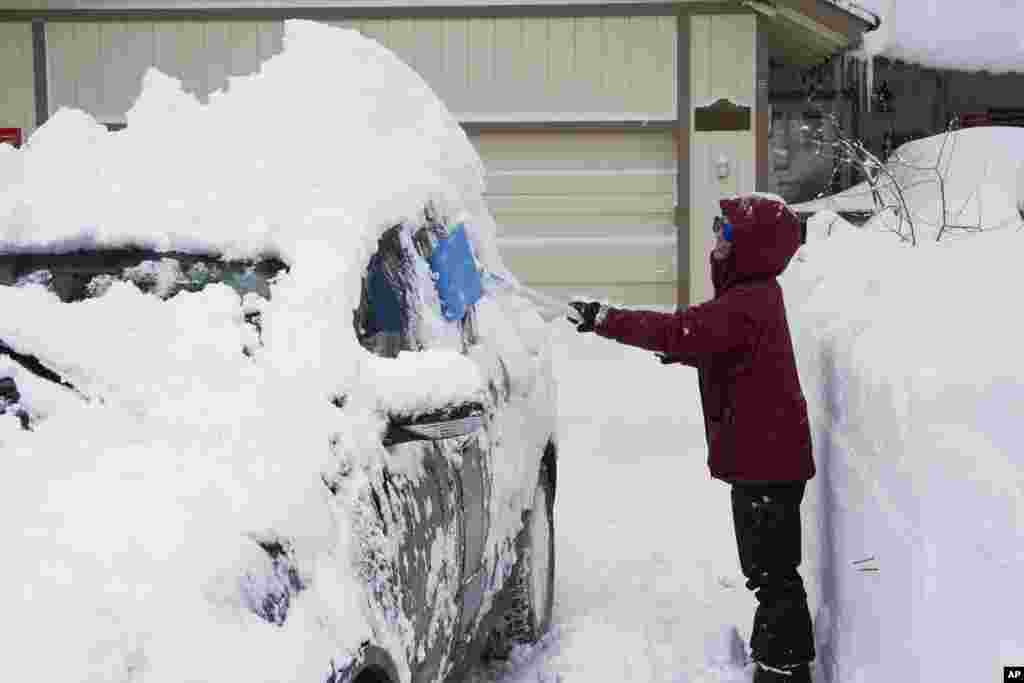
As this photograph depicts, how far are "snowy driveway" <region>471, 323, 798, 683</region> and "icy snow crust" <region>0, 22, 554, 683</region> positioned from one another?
0.94m

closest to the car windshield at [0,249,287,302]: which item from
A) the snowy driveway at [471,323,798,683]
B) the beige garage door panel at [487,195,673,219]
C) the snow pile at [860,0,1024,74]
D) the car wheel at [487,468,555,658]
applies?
the car wheel at [487,468,555,658]

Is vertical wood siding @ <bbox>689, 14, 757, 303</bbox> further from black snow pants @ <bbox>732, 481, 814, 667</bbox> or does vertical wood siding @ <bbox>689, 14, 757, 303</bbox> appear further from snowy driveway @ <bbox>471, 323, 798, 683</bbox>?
black snow pants @ <bbox>732, 481, 814, 667</bbox>

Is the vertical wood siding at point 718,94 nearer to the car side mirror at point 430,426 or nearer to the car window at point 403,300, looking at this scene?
the car window at point 403,300

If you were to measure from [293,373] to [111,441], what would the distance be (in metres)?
0.46

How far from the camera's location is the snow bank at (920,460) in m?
2.88

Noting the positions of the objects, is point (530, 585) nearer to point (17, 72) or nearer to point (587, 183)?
point (587, 183)

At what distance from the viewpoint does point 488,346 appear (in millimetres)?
4625

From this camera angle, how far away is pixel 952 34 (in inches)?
889

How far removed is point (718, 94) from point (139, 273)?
423 inches

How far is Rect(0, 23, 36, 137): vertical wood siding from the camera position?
45.3ft

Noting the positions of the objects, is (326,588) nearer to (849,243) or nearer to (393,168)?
(393,168)

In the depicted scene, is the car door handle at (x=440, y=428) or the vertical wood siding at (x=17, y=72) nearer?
the car door handle at (x=440, y=428)

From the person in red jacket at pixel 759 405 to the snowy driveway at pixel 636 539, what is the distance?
21.9 inches

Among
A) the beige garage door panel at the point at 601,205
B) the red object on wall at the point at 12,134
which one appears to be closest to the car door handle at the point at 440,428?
the beige garage door panel at the point at 601,205
